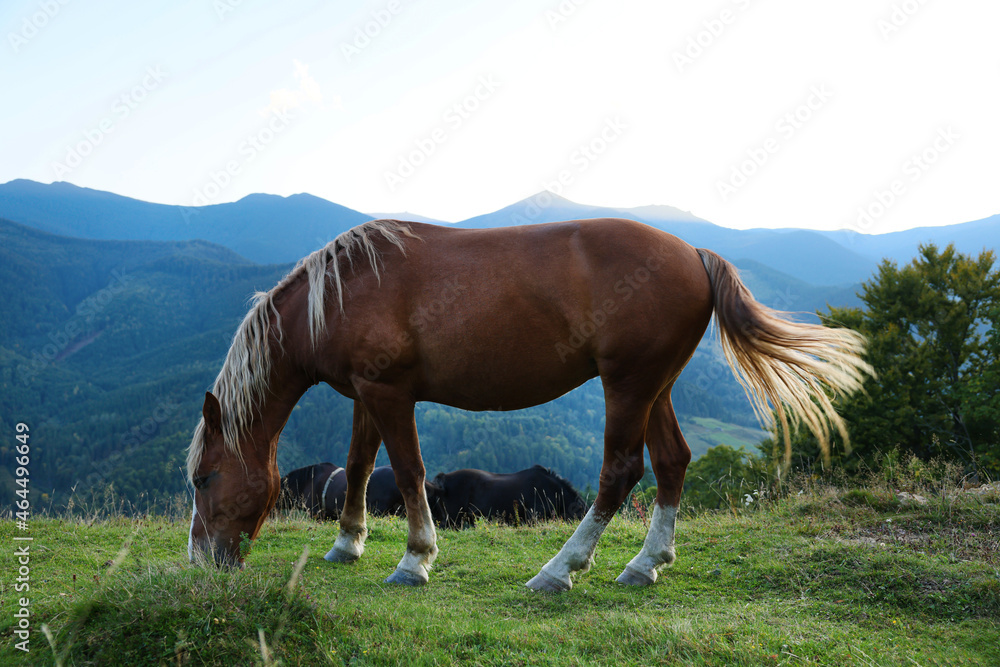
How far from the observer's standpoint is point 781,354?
396 cm

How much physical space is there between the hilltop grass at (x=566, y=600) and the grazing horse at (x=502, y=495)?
22.7ft

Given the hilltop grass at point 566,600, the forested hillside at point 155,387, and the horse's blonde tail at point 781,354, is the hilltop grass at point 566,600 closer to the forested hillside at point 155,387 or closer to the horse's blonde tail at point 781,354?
the horse's blonde tail at point 781,354

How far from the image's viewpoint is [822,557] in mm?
4074

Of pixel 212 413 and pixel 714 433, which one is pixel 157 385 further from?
pixel 212 413

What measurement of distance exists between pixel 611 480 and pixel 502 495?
9212 mm

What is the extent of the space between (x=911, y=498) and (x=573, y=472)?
228 feet

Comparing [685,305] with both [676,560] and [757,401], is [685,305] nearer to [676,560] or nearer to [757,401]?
[757,401]

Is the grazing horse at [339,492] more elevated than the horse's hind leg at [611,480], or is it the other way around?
the horse's hind leg at [611,480]

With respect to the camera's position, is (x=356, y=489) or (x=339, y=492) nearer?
(x=356, y=489)

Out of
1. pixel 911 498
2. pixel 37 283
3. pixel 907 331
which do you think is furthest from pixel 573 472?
pixel 37 283

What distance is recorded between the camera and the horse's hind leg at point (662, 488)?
13.3ft

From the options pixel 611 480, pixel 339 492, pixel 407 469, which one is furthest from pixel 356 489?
pixel 339 492

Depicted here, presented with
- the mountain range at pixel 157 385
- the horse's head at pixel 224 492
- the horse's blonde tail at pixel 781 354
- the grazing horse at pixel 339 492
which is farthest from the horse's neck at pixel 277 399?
the mountain range at pixel 157 385

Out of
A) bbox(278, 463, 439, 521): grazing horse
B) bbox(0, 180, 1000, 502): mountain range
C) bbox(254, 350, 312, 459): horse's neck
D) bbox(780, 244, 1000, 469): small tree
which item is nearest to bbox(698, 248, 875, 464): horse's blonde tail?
bbox(254, 350, 312, 459): horse's neck
